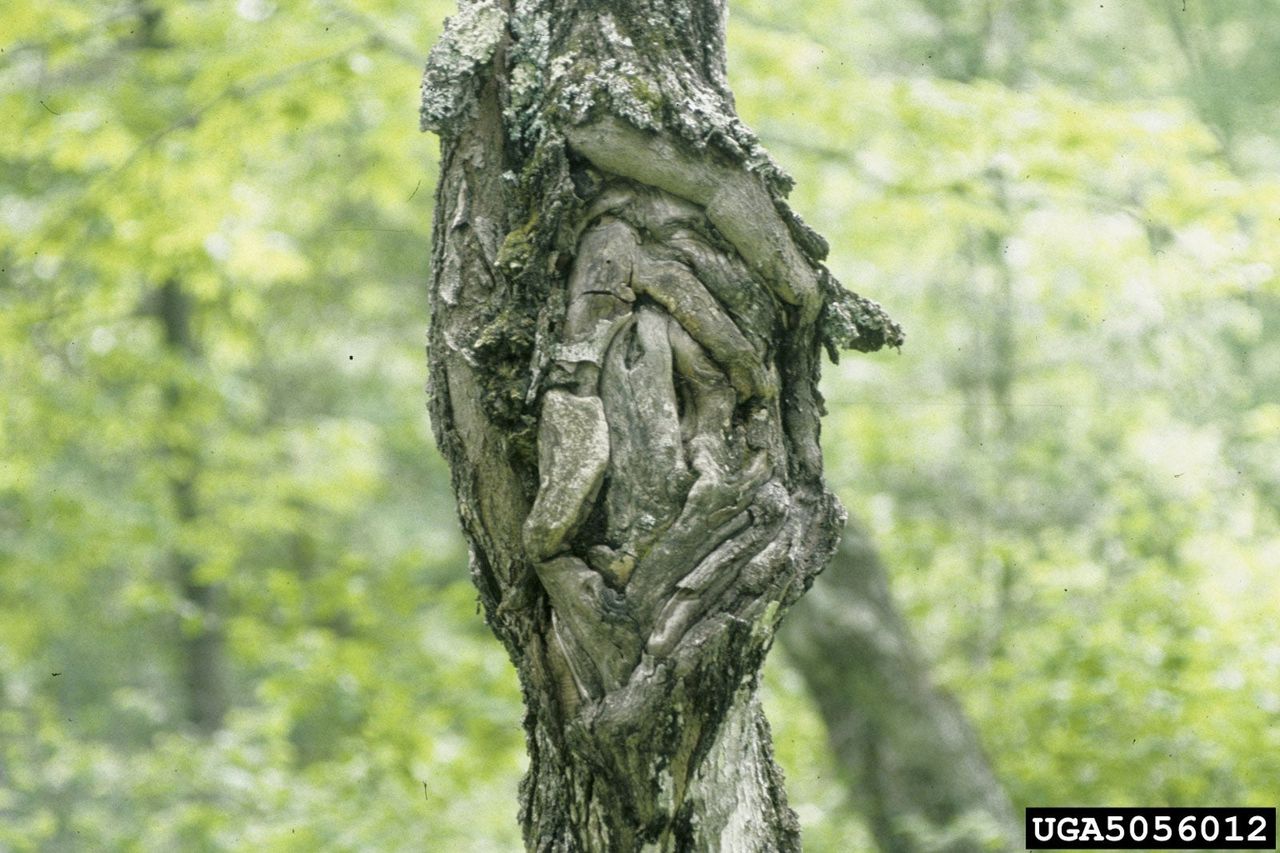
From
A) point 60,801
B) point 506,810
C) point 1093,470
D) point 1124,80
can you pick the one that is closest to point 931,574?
point 1093,470

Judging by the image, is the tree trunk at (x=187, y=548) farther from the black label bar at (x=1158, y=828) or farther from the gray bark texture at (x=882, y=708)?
the black label bar at (x=1158, y=828)

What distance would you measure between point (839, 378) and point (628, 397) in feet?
22.6

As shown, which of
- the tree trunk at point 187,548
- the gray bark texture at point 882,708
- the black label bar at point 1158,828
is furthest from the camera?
the tree trunk at point 187,548

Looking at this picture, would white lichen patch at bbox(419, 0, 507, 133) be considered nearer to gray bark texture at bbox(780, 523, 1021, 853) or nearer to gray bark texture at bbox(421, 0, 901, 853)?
gray bark texture at bbox(421, 0, 901, 853)

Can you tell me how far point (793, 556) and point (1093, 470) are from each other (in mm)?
5586

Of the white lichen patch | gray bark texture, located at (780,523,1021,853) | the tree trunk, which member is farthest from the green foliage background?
the white lichen patch

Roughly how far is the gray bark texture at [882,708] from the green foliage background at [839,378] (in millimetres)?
379

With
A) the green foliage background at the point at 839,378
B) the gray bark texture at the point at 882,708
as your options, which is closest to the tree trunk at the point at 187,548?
the green foliage background at the point at 839,378

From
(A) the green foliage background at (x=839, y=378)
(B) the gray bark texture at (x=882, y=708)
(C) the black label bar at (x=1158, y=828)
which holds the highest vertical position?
(A) the green foliage background at (x=839, y=378)

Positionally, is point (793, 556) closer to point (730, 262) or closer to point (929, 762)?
point (730, 262)

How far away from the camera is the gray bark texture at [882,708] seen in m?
4.71

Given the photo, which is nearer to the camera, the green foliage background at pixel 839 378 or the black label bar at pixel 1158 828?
the black label bar at pixel 1158 828

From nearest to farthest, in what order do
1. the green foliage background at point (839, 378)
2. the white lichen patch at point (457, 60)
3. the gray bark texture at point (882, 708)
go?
the white lichen patch at point (457, 60) < the green foliage background at point (839, 378) < the gray bark texture at point (882, 708)

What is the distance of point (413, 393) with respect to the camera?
10.1 meters
